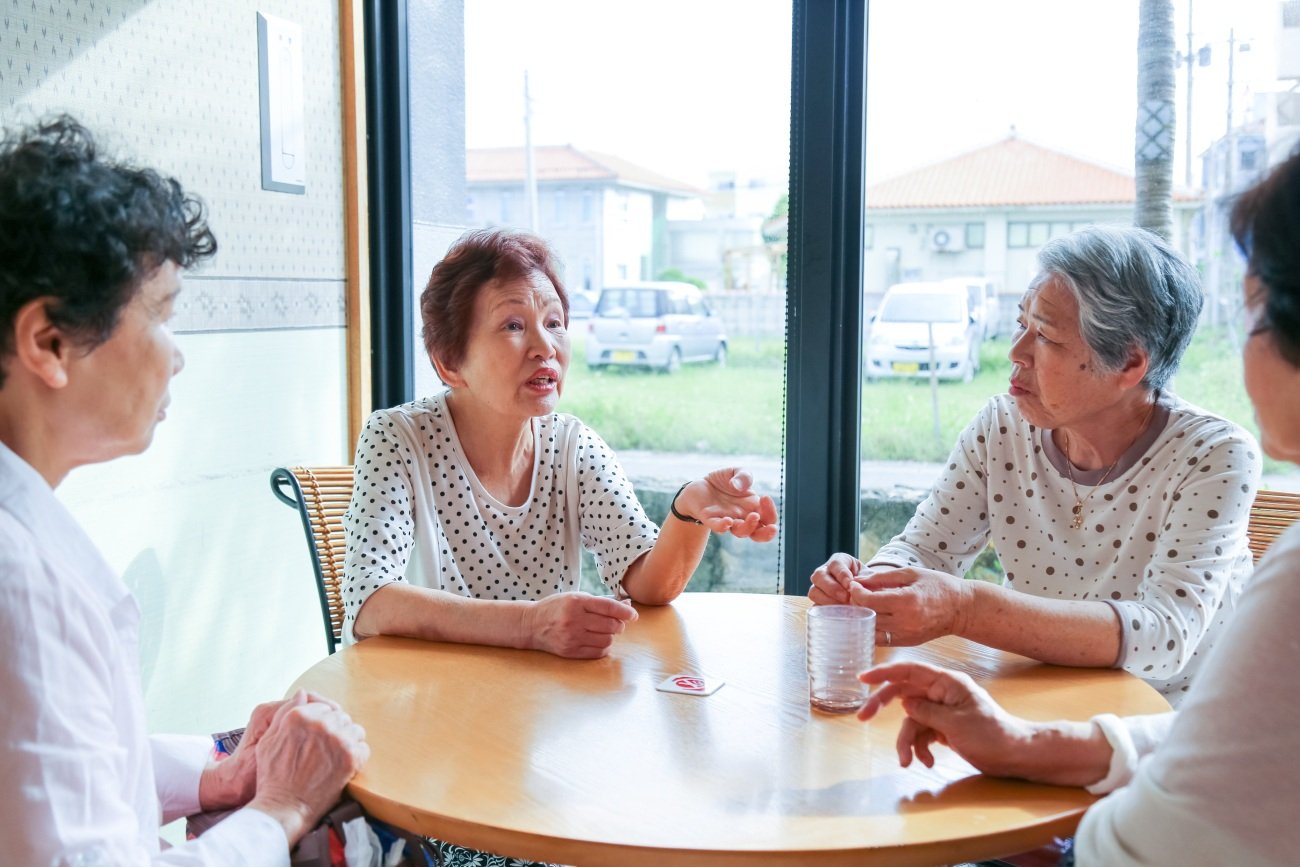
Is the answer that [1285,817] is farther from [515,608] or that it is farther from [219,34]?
[219,34]

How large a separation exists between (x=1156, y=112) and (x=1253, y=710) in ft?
6.84

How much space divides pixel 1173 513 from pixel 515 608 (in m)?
1.13

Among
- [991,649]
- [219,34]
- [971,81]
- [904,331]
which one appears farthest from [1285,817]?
[219,34]

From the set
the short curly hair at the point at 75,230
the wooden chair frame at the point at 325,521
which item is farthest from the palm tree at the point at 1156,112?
the short curly hair at the point at 75,230

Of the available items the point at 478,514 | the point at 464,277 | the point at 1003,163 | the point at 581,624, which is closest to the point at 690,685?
the point at 581,624

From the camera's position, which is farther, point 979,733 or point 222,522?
point 222,522

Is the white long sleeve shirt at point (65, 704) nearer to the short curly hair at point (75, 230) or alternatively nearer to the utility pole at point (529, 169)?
the short curly hair at point (75, 230)

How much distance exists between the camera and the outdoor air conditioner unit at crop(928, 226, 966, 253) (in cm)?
301

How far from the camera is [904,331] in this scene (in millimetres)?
3076

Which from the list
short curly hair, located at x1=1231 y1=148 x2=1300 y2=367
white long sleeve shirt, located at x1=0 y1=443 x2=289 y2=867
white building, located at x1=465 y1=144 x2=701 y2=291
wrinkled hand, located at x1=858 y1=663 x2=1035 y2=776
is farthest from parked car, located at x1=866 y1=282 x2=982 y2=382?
white long sleeve shirt, located at x1=0 y1=443 x2=289 y2=867

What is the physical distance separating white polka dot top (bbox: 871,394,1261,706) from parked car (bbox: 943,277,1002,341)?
657 millimetres

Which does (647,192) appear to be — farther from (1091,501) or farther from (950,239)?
(1091,501)

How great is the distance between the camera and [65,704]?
44.3 inches

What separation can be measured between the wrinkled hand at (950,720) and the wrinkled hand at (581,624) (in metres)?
0.51
